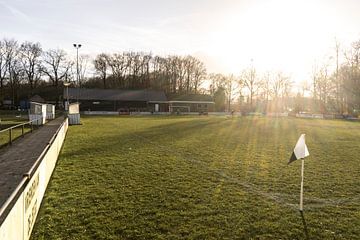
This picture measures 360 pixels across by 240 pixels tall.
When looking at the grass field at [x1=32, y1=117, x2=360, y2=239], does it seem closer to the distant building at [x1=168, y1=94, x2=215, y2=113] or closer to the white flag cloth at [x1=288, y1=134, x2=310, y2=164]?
the white flag cloth at [x1=288, y1=134, x2=310, y2=164]

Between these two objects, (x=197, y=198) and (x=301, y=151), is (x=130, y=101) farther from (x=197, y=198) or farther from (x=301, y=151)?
(x=301, y=151)

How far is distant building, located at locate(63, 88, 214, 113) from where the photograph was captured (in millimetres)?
57656

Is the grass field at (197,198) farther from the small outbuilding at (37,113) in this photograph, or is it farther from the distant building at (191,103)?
the distant building at (191,103)

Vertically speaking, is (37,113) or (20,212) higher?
(37,113)

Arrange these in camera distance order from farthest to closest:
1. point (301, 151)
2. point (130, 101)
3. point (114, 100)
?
point (130, 101), point (114, 100), point (301, 151)

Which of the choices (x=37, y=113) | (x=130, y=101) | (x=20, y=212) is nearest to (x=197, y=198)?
(x=20, y=212)

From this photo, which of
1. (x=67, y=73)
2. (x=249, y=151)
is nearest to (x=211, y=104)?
(x=67, y=73)

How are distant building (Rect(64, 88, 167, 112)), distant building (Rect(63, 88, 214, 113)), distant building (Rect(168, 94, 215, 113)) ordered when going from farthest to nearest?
distant building (Rect(168, 94, 215, 113)) < distant building (Rect(63, 88, 214, 113)) < distant building (Rect(64, 88, 167, 112))

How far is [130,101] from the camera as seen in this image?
6022 centimetres

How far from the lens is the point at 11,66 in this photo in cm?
6606

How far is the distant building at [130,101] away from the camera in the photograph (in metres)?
57.7

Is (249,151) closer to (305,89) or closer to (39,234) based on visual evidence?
(39,234)

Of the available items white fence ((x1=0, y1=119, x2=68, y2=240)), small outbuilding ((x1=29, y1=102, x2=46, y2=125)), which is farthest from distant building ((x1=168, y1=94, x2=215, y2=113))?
white fence ((x1=0, y1=119, x2=68, y2=240))

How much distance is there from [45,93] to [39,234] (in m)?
71.4
